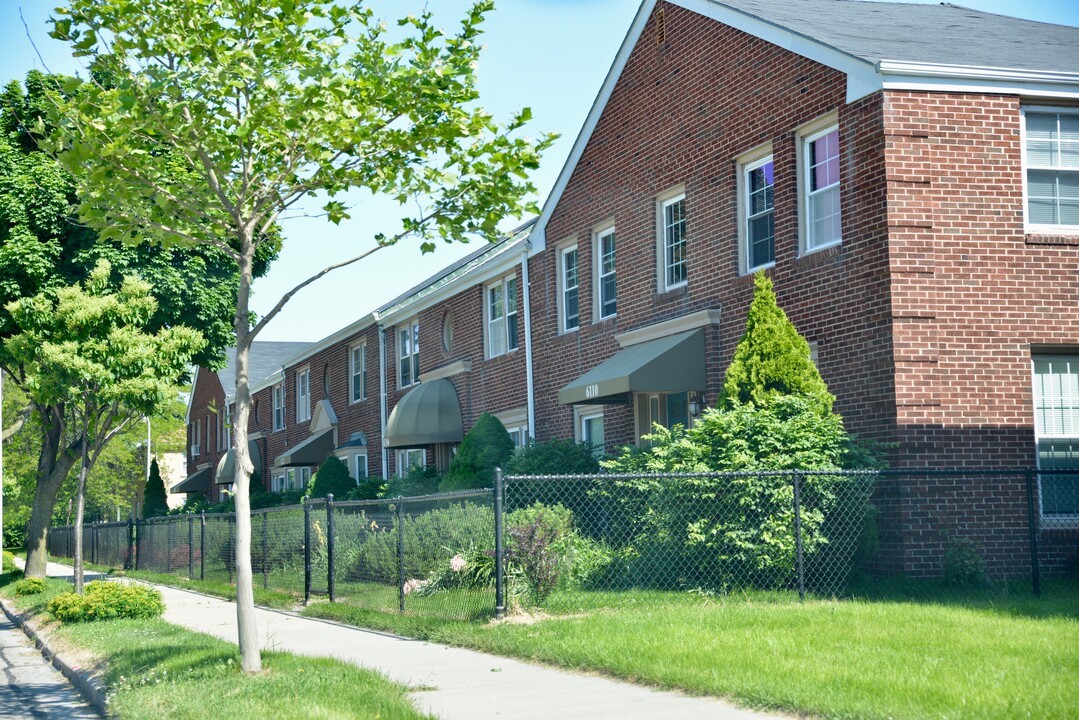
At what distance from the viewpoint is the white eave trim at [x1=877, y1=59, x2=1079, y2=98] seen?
14.5 m

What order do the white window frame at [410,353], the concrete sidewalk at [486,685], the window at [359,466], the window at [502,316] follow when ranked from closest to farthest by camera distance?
the concrete sidewalk at [486,685] → the window at [502,316] → the white window frame at [410,353] → the window at [359,466]

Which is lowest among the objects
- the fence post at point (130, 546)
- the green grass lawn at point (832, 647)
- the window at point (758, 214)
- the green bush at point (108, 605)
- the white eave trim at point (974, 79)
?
the fence post at point (130, 546)

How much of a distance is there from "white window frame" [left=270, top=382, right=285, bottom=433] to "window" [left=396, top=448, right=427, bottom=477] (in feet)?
44.0

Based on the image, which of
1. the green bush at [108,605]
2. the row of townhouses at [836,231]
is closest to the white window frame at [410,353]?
the row of townhouses at [836,231]

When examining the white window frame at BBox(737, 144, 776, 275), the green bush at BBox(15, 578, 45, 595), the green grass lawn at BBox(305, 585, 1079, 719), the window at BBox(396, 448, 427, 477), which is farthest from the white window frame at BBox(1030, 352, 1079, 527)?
the window at BBox(396, 448, 427, 477)

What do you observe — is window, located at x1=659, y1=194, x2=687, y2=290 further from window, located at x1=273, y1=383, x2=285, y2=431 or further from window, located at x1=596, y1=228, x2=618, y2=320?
window, located at x1=273, y1=383, x2=285, y2=431

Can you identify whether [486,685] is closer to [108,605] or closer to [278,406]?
[108,605]

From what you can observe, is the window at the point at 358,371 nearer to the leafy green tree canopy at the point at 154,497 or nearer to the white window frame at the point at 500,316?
the white window frame at the point at 500,316

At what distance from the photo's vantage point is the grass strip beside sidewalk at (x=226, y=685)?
809cm

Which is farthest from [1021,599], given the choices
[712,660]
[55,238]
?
[55,238]

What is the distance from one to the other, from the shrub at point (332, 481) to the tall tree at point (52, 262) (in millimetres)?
5848

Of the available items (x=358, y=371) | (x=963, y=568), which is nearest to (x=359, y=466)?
(x=358, y=371)

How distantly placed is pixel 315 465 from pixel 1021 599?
2892 centimetres

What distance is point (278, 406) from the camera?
45.1m
